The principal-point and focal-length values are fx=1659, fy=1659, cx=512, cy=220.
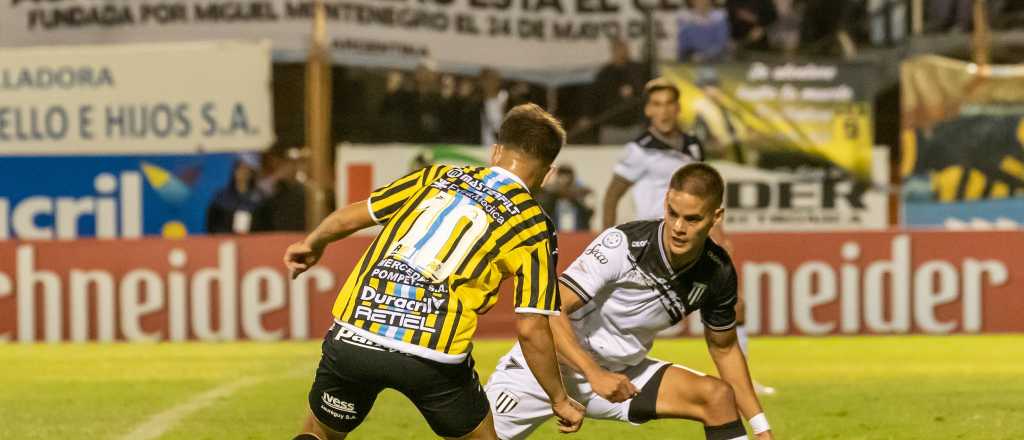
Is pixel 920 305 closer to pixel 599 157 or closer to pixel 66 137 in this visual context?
pixel 599 157

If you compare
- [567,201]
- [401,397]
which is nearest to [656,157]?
[401,397]

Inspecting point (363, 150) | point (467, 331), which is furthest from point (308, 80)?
point (467, 331)

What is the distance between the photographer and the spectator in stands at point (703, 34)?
15.8 meters

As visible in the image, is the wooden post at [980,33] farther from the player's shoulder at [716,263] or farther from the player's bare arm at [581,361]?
the player's bare arm at [581,361]

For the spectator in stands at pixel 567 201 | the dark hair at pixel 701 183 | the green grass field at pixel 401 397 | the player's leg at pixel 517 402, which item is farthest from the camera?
the spectator in stands at pixel 567 201

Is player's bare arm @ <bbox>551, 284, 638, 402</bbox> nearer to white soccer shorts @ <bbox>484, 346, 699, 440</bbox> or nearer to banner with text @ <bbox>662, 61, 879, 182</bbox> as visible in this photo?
white soccer shorts @ <bbox>484, 346, 699, 440</bbox>

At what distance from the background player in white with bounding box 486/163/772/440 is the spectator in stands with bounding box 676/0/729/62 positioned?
32.0 ft

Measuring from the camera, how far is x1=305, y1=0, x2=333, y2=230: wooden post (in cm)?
1458

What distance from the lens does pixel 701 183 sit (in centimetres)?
576

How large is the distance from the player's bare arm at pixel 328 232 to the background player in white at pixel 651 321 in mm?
Answer: 870

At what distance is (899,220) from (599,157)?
2833 millimetres

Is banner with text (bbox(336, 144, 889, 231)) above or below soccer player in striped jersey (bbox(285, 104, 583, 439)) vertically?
below

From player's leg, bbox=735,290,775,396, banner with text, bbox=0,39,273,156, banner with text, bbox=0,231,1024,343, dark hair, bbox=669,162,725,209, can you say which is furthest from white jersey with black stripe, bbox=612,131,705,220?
banner with text, bbox=0,39,273,156

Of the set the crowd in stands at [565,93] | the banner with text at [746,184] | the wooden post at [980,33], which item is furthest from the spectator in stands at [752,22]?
the wooden post at [980,33]
